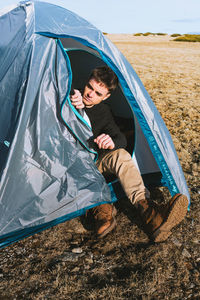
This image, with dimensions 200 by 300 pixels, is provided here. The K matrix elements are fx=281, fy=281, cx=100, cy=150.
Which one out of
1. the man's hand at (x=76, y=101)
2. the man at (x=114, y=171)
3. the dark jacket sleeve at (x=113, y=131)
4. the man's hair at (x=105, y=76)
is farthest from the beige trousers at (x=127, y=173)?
the man's hair at (x=105, y=76)

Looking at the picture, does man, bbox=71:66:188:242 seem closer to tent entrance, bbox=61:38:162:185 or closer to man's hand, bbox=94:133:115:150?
man's hand, bbox=94:133:115:150

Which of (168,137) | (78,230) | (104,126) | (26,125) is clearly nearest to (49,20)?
(26,125)

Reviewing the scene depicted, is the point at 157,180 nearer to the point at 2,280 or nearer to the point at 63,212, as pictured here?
the point at 63,212

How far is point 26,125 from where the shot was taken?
202 centimetres

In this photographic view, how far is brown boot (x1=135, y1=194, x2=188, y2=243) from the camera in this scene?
7.15 ft

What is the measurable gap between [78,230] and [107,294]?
2.29ft

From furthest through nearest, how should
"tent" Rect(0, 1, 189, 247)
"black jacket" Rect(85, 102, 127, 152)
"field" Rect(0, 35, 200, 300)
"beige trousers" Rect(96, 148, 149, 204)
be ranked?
1. "black jacket" Rect(85, 102, 127, 152)
2. "beige trousers" Rect(96, 148, 149, 204)
3. "tent" Rect(0, 1, 189, 247)
4. "field" Rect(0, 35, 200, 300)

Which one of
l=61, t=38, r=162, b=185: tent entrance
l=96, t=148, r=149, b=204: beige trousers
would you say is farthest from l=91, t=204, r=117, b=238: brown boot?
l=61, t=38, r=162, b=185: tent entrance

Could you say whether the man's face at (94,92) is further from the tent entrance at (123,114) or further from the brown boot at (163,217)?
the brown boot at (163,217)

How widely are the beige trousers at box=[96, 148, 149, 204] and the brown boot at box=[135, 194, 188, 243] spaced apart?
11 centimetres

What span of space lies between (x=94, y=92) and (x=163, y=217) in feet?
4.21

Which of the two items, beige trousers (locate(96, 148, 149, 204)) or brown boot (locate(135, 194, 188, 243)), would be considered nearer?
brown boot (locate(135, 194, 188, 243))

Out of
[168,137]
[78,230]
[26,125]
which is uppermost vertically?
[26,125]

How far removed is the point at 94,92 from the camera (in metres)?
2.65
